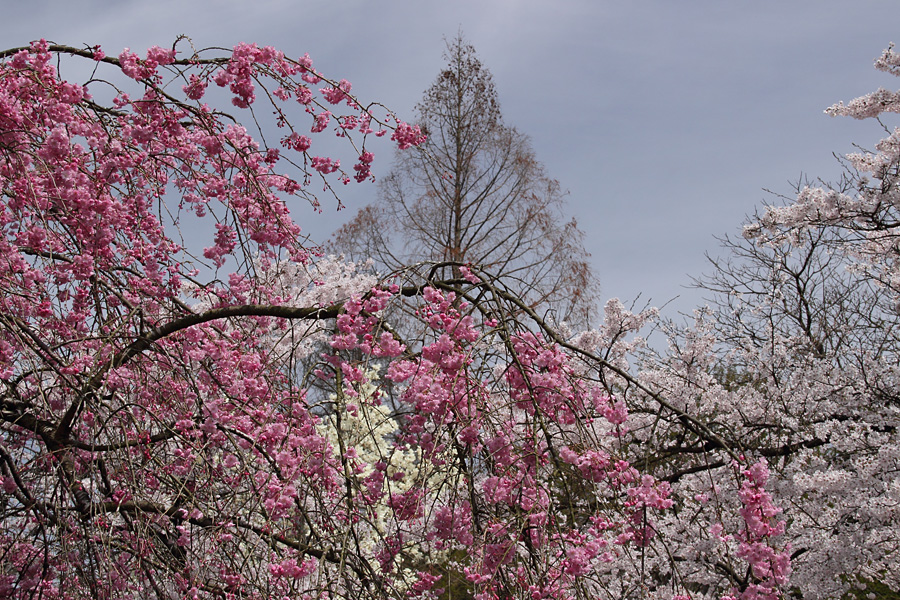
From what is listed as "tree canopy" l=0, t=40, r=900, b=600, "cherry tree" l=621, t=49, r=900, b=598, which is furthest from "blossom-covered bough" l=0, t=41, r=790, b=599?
"cherry tree" l=621, t=49, r=900, b=598

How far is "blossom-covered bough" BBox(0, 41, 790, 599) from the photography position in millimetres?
2309

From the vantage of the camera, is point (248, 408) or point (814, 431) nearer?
point (248, 408)

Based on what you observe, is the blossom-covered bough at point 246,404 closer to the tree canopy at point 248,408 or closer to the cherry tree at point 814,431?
the tree canopy at point 248,408

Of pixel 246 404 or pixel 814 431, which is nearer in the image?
pixel 246 404

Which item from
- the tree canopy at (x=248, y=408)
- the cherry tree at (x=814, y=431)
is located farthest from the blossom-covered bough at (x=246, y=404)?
the cherry tree at (x=814, y=431)

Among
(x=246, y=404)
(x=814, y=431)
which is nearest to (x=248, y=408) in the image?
(x=246, y=404)

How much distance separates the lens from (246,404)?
9.50ft

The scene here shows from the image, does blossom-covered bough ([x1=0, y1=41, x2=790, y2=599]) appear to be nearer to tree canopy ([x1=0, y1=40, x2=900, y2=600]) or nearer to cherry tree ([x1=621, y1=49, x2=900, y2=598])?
tree canopy ([x1=0, y1=40, x2=900, y2=600])

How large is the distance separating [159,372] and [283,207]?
0.96 metres

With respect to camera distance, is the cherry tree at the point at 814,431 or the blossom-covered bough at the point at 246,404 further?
the cherry tree at the point at 814,431

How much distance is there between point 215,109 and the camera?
3.01 meters

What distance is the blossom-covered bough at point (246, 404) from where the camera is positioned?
2309 mm

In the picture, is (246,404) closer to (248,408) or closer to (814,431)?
(248,408)

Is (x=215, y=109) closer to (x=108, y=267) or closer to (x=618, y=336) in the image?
(x=108, y=267)
